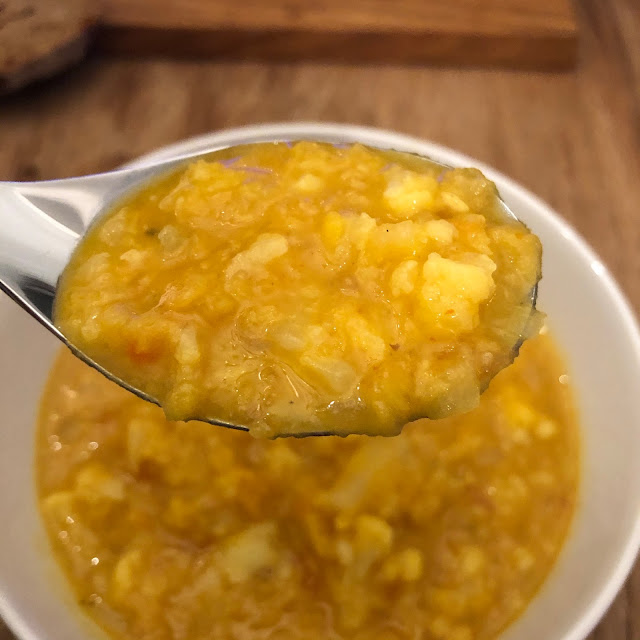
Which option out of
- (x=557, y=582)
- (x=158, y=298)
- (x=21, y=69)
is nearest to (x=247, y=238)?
(x=158, y=298)

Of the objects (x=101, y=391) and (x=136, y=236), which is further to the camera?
(x=101, y=391)

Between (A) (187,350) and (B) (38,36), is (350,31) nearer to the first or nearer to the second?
(B) (38,36)

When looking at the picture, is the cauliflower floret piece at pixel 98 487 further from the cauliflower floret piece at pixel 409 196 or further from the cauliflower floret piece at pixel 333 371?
the cauliflower floret piece at pixel 409 196

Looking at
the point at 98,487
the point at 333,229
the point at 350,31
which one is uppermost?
the point at 350,31

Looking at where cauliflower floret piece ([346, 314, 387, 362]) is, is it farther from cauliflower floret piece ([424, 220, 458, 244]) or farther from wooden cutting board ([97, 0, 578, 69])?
wooden cutting board ([97, 0, 578, 69])

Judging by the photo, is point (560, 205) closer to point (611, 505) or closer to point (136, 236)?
point (611, 505)

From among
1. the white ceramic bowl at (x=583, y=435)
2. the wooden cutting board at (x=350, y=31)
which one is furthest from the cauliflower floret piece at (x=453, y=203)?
the wooden cutting board at (x=350, y=31)

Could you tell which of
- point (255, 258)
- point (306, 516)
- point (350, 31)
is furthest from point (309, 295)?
point (350, 31)
